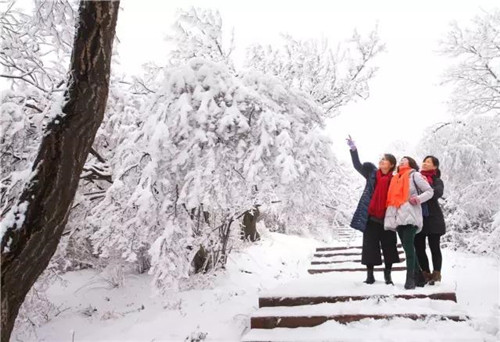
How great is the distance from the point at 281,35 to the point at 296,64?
4.05 ft

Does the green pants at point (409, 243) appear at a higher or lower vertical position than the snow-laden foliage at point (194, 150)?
lower

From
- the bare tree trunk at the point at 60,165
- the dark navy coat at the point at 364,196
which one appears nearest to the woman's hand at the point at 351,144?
the dark navy coat at the point at 364,196

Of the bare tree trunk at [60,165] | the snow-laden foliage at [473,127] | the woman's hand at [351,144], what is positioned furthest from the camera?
the snow-laden foliage at [473,127]

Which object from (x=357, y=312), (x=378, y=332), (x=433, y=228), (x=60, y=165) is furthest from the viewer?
(x=433, y=228)

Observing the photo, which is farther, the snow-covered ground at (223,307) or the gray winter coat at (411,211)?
the gray winter coat at (411,211)

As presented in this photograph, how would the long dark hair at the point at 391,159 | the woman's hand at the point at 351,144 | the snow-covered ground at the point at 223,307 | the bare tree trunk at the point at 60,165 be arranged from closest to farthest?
1. the bare tree trunk at the point at 60,165
2. the snow-covered ground at the point at 223,307
3. the long dark hair at the point at 391,159
4. the woman's hand at the point at 351,144

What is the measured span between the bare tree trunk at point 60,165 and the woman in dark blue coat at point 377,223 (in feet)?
10.2

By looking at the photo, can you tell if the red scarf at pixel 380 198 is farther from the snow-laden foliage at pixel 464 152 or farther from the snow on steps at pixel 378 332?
the snow-laden foliage at pixel 464 152

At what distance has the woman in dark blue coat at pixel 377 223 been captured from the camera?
15.0 ft

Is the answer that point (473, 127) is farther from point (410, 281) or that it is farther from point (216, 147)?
point (216, 147)

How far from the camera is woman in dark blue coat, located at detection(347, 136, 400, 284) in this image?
15.0 ft

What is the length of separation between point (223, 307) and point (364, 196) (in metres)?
2.43

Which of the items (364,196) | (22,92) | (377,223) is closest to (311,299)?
(377,223)

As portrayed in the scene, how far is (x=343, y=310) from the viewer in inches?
150
